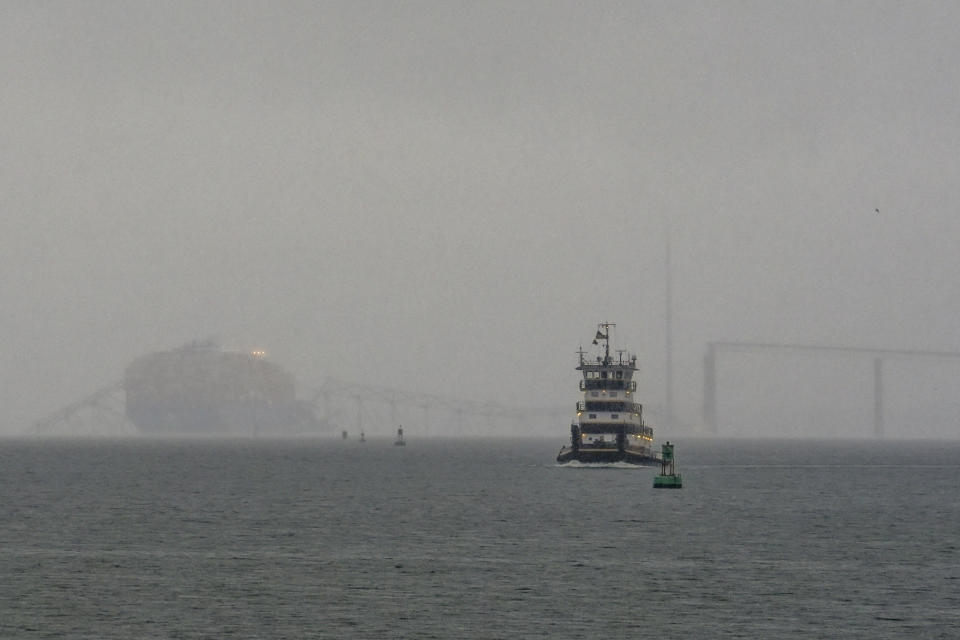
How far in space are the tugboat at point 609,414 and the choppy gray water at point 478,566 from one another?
33619 millimetres

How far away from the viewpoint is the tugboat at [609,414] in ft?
545

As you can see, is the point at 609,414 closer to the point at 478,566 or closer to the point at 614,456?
the point at 614,456

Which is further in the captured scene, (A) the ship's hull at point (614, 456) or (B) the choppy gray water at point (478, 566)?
(A) the ship's hull at point (614, 456)

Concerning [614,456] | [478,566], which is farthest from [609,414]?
[478,566]

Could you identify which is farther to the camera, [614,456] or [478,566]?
[614,456]

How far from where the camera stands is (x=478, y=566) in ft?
232

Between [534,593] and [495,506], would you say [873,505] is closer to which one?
[495,506]

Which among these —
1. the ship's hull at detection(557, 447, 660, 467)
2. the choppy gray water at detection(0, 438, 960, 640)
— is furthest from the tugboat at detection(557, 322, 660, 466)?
the choppy gray water at detection(0, 438, 960, 640)

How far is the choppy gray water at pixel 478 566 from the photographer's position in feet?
172

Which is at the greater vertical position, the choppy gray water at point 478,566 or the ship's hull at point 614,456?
the ship's hull at point 614,456

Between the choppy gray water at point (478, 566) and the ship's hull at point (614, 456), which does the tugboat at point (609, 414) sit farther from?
the choppy gray water at point (478, 566)

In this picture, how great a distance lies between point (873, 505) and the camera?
123m

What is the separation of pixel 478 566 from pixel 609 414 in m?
97.3

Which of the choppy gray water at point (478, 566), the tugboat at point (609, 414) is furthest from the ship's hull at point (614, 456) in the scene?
the choppy gray water at point (478, 566)
